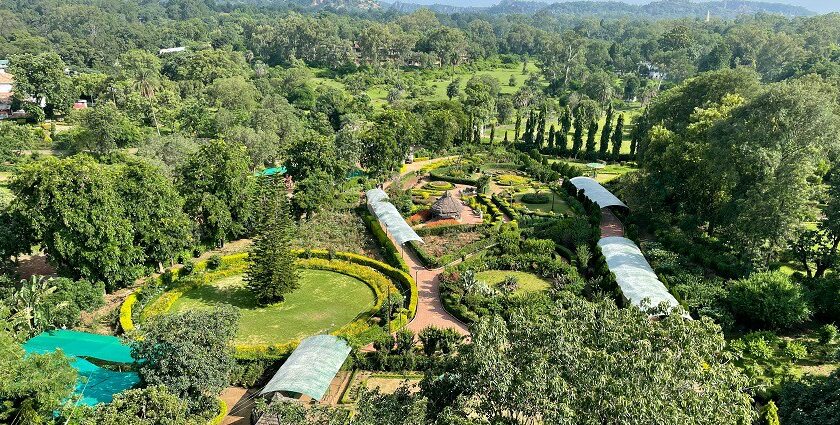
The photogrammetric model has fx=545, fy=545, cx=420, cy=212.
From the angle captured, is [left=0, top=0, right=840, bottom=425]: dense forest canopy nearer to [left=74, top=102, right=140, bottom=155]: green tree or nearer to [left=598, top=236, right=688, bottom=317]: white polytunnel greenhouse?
[left=74, top=102, right=140, bottom=155]: green tree

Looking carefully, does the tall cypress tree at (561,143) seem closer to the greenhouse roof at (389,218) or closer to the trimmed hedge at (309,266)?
the greenhouse roof at (389,218)

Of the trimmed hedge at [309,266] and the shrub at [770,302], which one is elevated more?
the shrub at [770,302]

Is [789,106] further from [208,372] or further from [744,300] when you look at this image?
[208,372]

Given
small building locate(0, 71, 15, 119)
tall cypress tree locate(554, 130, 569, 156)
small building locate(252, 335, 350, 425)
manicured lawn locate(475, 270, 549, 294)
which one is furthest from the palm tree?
small building locate(0, 71, 15, 119)

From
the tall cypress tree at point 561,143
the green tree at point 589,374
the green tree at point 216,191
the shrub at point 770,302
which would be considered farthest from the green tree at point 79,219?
the tall cypress tree at point 561,143

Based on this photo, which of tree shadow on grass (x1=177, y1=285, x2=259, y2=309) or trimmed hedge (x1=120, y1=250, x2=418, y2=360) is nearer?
trimmed hedge (x1=120, y1=250, x2=418, y2=360)

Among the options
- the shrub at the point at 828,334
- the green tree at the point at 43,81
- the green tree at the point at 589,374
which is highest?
the green tree at the point at 43,81
